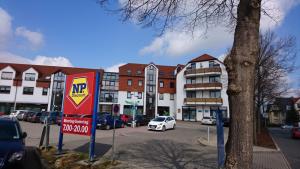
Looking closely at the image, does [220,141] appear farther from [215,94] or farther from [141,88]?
[141,88]

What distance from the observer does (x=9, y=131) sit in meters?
8.23

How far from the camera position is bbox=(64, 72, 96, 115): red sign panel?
10336 millimetres

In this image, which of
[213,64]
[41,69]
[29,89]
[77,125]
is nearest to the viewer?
[77,125]

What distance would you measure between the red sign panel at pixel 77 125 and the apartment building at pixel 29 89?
43.1 metres

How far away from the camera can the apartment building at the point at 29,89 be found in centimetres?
5222

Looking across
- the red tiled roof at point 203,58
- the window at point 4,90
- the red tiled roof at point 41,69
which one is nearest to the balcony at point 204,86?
the red tiled roof at point 203,58

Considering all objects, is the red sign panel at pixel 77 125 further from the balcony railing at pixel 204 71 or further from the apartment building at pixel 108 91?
the apartment building at pixel 108 91

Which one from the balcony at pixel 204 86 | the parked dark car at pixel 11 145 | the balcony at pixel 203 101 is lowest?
the parked dark car at pixel 11 145

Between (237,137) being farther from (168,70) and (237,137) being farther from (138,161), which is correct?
(168,70)

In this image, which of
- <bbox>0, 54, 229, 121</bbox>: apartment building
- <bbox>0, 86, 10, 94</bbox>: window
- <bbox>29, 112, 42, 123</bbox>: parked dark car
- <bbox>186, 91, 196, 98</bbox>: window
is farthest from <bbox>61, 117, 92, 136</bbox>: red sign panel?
<bbox>0, 86, 10, 94</bbox>: window

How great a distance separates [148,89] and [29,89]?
25727 millimetres

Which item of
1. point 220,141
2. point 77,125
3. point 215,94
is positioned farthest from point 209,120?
point 220,141

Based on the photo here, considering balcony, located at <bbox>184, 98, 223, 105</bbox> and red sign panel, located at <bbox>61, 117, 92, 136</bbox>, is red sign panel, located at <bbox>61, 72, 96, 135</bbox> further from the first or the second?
balcony, located at <bbox>184, 98, 223, 105</bbox>

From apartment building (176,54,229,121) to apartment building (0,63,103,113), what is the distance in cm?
2617
